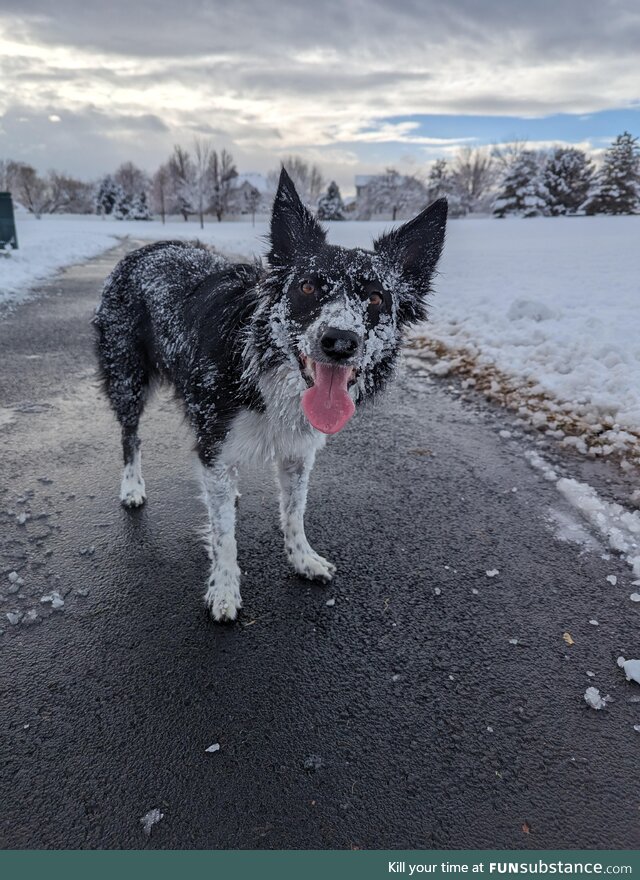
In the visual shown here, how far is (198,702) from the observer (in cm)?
250

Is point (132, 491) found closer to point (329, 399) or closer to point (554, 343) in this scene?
point (329, 399)

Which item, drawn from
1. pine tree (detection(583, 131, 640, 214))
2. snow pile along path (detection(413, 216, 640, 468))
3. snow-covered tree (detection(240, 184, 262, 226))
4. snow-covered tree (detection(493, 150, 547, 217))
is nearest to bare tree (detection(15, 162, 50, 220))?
snow-covered tree (detection(240, 184, 262, 226))

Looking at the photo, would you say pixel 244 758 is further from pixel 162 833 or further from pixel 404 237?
pixel 404 237

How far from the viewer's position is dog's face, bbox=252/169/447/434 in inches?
108

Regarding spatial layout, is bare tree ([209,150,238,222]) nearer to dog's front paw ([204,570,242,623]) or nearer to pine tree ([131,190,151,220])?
pine tree ([131,190,151,220])

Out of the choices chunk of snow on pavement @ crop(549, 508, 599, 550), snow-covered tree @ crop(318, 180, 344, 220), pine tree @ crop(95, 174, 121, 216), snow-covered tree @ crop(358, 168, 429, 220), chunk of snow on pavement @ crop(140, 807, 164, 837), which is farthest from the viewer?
pine tree @ crop(95, 174, 121, 216)

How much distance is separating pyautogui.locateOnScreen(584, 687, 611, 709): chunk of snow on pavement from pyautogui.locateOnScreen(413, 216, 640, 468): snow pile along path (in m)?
2.48

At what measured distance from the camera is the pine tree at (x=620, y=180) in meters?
46.2

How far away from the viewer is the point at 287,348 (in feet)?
9.54

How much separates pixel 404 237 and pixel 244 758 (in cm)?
304

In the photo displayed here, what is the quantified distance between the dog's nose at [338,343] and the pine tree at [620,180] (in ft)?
183

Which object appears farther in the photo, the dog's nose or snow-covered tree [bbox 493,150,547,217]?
snow-covered tree [bbox 493,150,547,217]

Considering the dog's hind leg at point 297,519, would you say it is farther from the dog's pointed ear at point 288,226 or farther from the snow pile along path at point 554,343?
the snow pile along path at point 554,343
